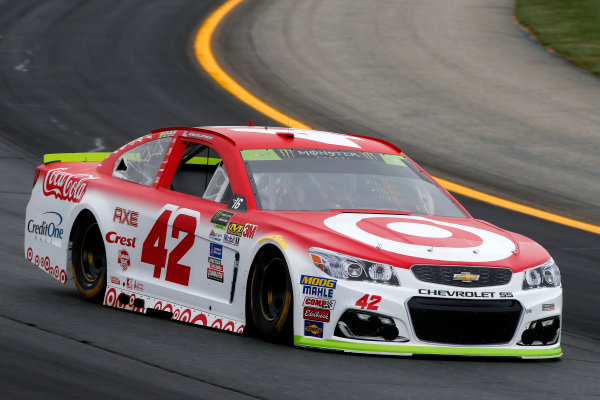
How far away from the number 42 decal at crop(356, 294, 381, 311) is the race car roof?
69.9 inches

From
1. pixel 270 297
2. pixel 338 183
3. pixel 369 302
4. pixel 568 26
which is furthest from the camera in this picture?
pixel 568 26

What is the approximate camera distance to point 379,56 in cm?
2228

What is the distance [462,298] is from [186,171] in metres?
2.54

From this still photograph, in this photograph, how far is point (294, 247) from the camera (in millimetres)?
7211

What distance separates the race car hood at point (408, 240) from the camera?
7102 mm

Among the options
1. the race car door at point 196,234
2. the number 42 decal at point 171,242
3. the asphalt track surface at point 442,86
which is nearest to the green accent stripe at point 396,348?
the race car door at point 196,234

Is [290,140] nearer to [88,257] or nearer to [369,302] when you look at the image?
[88,257]

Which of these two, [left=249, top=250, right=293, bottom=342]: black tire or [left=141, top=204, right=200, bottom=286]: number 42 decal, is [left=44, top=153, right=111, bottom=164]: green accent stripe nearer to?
[left=141, top=204, right=200, bottom=286]: number 42 decal

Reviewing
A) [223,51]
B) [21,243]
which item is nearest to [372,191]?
[21,243]

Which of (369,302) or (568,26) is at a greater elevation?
(568,26)

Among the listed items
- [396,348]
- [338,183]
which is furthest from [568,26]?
[396,348]

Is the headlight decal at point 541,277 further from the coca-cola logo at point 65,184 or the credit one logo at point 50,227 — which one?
the credit one logo at point 50,227

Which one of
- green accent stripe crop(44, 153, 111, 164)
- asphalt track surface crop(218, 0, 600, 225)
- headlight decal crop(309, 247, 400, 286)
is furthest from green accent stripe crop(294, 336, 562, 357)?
asphalt track surface crop(218, 0, 600, 225)

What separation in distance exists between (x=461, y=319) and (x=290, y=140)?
2143 millimetres
